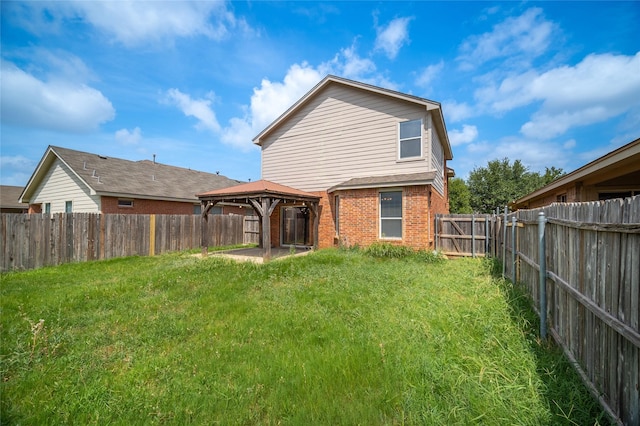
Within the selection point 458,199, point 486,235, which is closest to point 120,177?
point 486,235

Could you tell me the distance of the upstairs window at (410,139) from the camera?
11.4 metres

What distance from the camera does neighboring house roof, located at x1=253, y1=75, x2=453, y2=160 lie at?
36.0 feet

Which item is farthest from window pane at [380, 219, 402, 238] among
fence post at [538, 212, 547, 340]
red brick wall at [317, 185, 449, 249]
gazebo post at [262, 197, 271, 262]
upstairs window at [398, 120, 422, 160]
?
fence post at [538, 212, 547, 340]

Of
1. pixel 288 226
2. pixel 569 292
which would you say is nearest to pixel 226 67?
pixel 288 226

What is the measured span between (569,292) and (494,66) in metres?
11.1

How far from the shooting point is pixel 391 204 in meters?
11.2

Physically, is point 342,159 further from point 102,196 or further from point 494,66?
point 102,196

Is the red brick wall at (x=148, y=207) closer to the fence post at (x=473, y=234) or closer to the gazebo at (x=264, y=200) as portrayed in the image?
the gazebo at (x=264, y=200)

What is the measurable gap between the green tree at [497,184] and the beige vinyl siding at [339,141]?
27.4 metres

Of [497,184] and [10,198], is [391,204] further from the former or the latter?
[10,198]

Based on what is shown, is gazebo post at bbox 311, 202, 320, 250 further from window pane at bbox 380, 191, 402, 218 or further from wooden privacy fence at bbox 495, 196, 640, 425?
wooden privacy fence at bbox 495, 196, 640, 425

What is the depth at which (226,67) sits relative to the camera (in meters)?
10.7

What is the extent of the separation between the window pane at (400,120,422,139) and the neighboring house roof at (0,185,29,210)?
29.0 meters

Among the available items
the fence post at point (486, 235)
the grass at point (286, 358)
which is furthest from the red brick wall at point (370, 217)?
the grass at point (286, 358)
